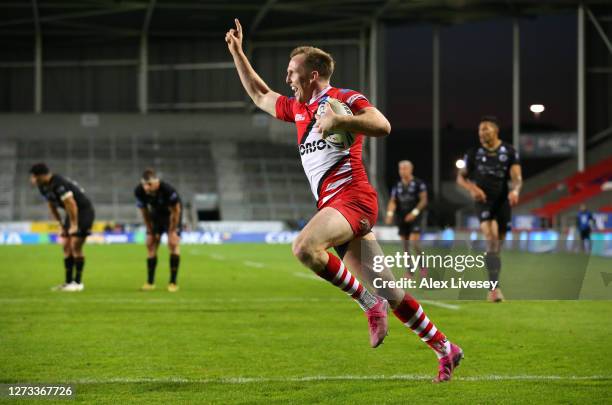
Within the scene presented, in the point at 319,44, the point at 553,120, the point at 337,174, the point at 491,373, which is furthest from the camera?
the point at 553,120

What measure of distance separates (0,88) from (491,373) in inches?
2015

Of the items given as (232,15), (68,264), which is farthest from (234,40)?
(232,15)

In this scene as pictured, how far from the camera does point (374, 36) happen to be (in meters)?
50.5

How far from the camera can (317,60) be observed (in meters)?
6.88

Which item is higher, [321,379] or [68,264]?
[68,264]

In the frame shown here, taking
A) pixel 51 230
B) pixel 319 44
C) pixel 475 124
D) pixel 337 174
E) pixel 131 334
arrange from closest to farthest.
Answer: pixel 337 174
pixel 131 334
pixel 51 230
pixel 319 44
pixel 475 124

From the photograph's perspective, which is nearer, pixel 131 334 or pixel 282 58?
pixel 131 334

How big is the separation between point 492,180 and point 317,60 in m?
7.45

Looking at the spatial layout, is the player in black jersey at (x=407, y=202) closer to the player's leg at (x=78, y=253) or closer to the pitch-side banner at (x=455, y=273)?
the player's leg at (x=78, y=253)

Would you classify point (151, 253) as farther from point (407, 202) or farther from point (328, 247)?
point (328, 247)

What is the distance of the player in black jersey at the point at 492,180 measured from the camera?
13.8m

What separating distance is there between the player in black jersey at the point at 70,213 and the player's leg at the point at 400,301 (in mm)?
9311

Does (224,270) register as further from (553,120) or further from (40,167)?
(553,120)

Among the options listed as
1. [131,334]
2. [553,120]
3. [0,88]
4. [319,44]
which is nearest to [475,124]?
[553,120]
